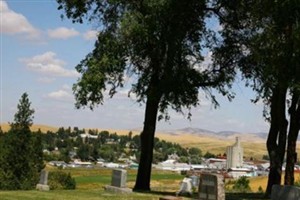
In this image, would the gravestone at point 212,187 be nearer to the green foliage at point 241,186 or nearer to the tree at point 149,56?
the tree at point 149,56

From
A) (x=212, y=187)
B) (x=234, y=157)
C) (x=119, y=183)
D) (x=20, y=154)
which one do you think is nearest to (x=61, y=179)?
(x=20, y=154)

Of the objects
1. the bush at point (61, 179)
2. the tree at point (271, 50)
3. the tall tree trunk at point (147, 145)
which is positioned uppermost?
the tree at point (271, 50)

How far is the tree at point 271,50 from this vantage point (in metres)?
20.2

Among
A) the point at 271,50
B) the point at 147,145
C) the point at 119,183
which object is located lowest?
the point at 119,183

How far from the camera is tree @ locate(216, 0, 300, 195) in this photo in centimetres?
2025

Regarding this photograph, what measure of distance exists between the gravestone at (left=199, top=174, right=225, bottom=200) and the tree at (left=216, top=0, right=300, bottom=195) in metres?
4.86

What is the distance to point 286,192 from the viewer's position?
1742 cm

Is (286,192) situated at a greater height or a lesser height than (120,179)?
greater

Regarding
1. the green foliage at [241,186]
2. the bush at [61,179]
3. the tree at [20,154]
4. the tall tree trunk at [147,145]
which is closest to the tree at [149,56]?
the tall tree trunk at [147,145]

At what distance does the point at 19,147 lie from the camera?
2352 inches

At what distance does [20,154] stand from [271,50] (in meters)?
42.5

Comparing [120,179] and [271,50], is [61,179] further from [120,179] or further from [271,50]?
[271,50]

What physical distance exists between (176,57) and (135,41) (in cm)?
269

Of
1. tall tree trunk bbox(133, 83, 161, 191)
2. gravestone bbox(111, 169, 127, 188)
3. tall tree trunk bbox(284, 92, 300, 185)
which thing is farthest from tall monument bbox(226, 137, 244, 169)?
tall tree trunk bbox(284, 92, 300, 185)
